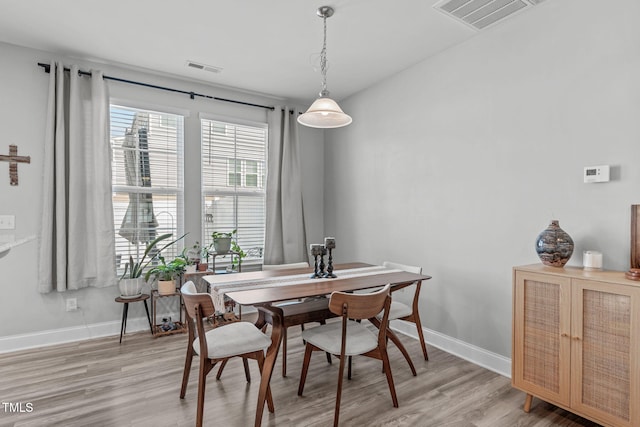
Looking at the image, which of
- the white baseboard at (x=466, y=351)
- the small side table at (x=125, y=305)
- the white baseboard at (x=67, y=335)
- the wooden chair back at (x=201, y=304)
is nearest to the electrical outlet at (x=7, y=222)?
the white baseboard at (x=67, y=335)

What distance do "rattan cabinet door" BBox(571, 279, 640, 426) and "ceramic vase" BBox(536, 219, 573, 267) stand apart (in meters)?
0.24

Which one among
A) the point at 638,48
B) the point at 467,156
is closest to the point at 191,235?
the point at 467,156

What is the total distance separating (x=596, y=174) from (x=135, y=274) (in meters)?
3.94

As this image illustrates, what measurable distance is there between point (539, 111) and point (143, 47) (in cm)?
339

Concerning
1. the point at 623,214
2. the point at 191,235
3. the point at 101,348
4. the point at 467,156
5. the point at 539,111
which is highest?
the point at 539,111

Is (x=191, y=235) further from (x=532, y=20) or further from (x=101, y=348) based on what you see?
(x=532, y=20)

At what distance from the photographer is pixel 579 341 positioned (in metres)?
1.93

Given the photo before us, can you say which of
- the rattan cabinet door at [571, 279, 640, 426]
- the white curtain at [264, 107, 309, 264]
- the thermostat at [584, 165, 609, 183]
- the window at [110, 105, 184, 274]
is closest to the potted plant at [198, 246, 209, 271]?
the window at [110, 105, 184, 274]

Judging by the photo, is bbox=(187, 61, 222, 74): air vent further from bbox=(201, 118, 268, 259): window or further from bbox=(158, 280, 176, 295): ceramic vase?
bbox=(158, 280, 176, 295): ceramic vase

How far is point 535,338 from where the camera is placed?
7.02 ft

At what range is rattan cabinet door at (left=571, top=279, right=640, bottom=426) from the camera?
1.74 m

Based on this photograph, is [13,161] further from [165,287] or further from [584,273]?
[584,273]

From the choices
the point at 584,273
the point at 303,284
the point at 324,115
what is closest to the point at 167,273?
the point at 303,284

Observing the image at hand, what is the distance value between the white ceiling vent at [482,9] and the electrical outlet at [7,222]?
4.01 meters
